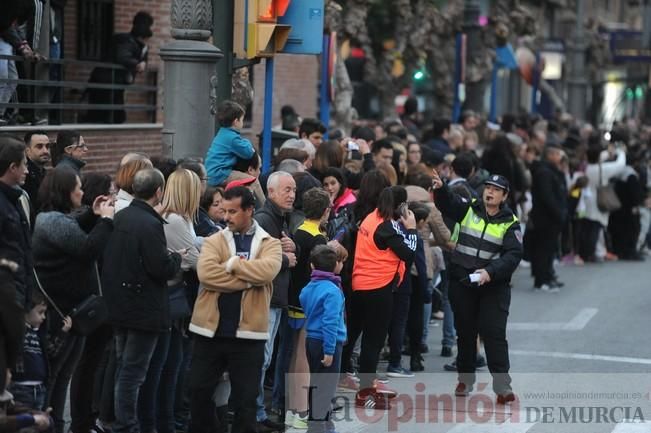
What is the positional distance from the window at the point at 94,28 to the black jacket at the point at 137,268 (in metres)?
8.51

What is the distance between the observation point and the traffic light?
11.0 meters

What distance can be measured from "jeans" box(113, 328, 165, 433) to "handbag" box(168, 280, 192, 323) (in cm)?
39

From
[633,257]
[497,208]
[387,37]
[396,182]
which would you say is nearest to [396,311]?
[497,208]

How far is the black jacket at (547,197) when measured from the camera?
17.4 meters

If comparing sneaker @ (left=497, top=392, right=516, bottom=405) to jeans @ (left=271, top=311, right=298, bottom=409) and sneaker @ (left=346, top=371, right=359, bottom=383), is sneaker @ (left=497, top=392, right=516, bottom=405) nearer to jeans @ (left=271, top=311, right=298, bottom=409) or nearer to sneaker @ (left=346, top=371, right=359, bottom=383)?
sneaker @ (left=346, top=371, right=359, bottom=383)

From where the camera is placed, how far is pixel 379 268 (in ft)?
34.4

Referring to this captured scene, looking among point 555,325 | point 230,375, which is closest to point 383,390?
point 230,375

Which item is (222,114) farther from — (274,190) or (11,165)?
(11,165)

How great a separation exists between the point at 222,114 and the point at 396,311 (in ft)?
7.19

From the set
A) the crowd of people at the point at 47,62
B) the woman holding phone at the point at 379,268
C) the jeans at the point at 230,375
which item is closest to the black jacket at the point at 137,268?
the jeans at the point at 230,375

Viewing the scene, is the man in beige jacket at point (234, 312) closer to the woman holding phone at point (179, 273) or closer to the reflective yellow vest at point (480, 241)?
the woman holding phone at point (179, 273)

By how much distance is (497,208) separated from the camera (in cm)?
1080

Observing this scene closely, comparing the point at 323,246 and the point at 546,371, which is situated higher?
the point at 323,246

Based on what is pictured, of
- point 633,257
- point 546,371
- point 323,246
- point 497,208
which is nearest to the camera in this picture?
point 323,246
